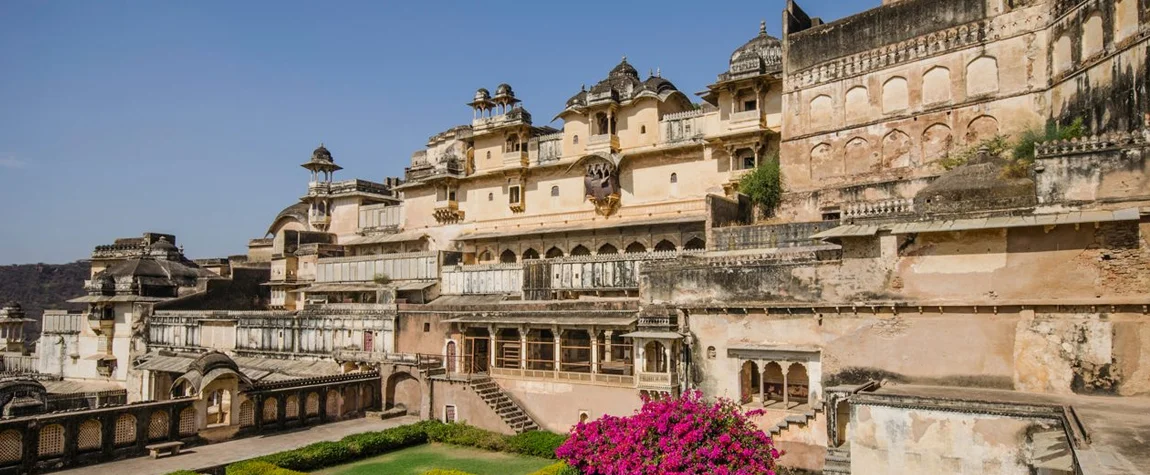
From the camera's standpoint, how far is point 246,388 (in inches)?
997

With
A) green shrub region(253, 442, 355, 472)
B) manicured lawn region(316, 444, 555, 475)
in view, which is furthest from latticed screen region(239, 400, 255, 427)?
manicured lawn region(316, 444, 555, 475)

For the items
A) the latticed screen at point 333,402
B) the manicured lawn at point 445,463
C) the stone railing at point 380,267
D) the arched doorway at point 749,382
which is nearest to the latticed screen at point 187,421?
the latticed screen at point 333,402

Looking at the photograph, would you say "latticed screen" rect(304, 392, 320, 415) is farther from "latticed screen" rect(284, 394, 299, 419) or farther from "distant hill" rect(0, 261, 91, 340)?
"distant hill" rect(0, 261, 91, 340)

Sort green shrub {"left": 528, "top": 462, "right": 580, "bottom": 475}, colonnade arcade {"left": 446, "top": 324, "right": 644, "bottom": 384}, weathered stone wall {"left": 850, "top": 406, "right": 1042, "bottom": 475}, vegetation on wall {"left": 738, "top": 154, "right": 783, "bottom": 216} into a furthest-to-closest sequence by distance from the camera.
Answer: vegetation on wall {"left": 738, "top": 154, "right": 783, "bottom": 216}, colonnade arcade {"left": 446, "top": 324, "right": 644, "bottom": 384}, green shrub {"left": 528, "top": 462, "right": 580, "bottom": 475}, weathered stone wall {"left": 850, "top": 406, "right": 1042, "bottom": 475}

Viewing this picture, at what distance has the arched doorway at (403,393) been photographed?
94.6ft

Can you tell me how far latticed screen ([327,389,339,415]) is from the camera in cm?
2797

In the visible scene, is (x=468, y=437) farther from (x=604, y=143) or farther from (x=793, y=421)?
(x=604, y=143)

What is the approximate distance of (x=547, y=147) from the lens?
3812 cm

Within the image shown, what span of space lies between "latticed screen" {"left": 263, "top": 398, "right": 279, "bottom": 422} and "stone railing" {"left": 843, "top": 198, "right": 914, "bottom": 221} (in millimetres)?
19499

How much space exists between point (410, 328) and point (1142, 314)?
23.8 metres

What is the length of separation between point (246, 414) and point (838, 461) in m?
18.9

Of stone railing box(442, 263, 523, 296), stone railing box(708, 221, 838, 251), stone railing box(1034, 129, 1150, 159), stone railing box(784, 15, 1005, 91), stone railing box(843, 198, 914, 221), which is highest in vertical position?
stone railing box(784, 15, 1005, 91)

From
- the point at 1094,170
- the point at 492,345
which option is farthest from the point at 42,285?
the point at 1094,170

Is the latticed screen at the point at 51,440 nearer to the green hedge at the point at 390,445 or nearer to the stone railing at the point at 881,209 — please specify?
the green hedge at the point at 390,445
